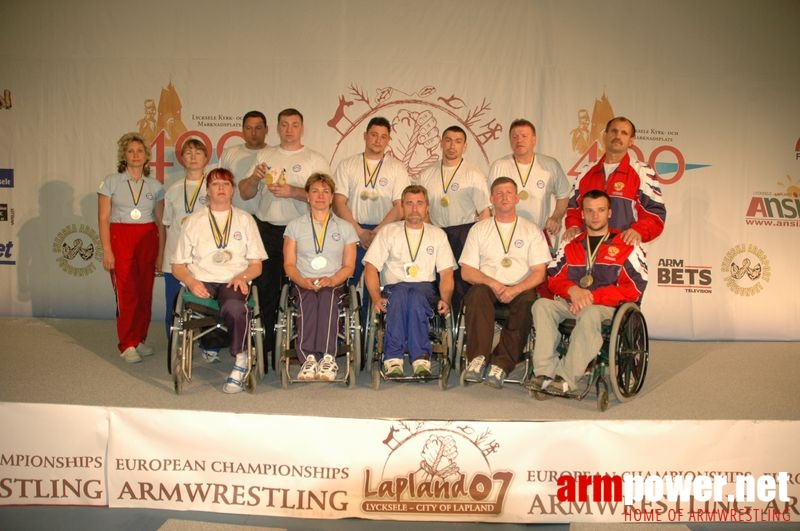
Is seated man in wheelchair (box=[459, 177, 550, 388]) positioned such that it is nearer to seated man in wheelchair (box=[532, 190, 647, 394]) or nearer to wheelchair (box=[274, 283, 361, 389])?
seated man in wheelchair (box=[532, 190, 647, 394])

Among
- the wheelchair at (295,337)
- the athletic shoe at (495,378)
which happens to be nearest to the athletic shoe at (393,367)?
the wheelchair at (295,337)

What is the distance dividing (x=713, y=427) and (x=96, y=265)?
15.0ft

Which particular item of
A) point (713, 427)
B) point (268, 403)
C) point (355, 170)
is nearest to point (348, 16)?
point (355, 170)

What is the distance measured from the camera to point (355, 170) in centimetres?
416

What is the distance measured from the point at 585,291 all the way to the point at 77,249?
400 cm

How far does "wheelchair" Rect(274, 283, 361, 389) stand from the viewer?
3.41 meters

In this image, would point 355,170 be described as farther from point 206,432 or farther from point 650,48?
point 650,48

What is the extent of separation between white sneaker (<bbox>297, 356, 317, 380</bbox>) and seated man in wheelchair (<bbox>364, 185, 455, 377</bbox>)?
0.36 meters

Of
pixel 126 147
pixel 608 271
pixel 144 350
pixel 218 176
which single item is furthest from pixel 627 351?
pixel 126 147

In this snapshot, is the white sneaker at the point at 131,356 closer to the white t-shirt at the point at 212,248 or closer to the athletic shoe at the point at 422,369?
the white t-shirt at the point at 212,248

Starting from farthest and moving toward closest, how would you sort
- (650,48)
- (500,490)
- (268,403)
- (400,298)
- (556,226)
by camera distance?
(650,48) < (556,226) < (400,298) < (268,403) < (500,490)

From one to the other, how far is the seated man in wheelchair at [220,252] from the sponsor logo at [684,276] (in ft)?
10.4

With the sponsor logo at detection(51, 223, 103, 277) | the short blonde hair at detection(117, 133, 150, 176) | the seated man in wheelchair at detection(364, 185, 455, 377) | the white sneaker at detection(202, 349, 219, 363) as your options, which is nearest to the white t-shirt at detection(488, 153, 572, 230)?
the seated man in wheelchair at detection(364, 185, 455, 377)

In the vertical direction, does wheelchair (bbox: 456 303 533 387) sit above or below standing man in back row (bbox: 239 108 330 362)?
below
